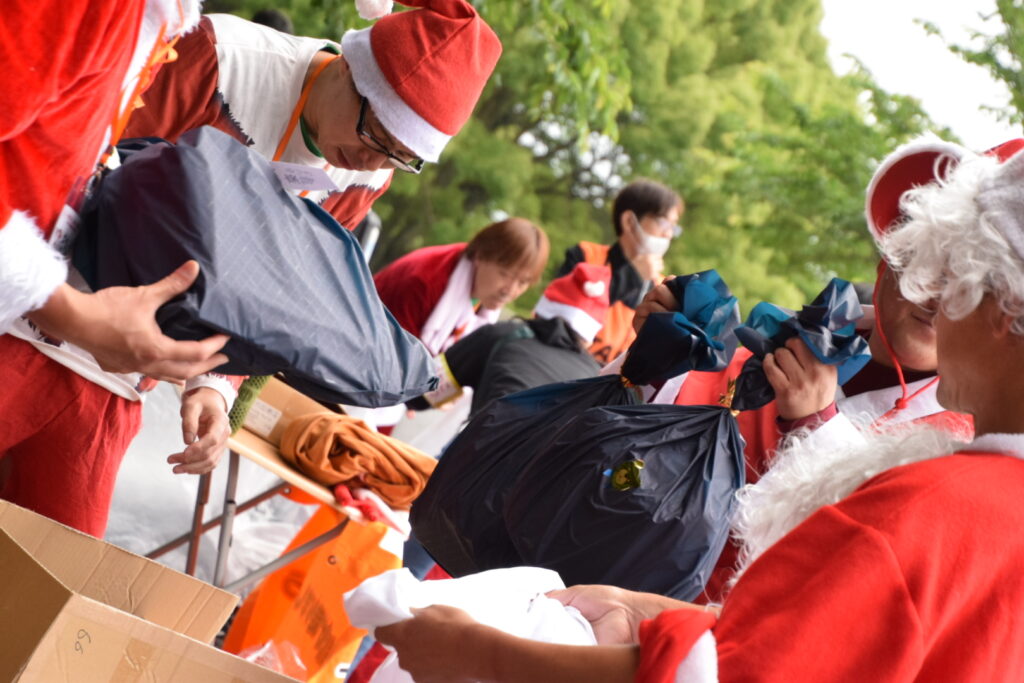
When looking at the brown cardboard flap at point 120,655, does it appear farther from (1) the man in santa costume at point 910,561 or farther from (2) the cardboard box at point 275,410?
(2) the cardboard box at point 275,410

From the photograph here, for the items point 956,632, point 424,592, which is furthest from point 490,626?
point 956,632

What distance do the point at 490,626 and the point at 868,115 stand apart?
788 cm

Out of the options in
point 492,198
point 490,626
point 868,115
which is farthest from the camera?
point 492,198

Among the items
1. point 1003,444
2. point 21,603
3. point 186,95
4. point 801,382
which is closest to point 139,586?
point 21,603

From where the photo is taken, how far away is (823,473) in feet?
4.36

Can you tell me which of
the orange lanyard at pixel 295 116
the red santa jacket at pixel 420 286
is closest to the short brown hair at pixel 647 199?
the red santa jacket at pixel 420 286

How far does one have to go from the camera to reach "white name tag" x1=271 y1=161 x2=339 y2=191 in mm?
1618

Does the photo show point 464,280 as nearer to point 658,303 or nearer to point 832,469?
point 658,303

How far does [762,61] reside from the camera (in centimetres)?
1034

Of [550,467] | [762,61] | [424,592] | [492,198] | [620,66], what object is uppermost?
[424,592]

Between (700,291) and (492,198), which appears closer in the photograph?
(700,291)

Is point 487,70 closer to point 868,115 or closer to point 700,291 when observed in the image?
point 700,291

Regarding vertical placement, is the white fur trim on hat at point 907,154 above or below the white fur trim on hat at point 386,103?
above

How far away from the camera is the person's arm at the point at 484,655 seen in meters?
1.17
